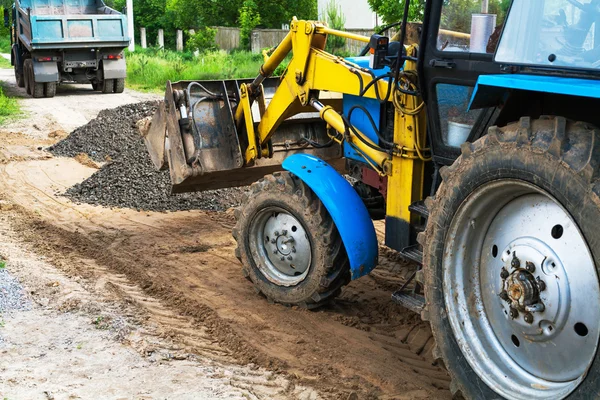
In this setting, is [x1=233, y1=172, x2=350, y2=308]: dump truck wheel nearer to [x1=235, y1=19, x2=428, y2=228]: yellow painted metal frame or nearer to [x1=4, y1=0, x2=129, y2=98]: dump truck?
[x1=235, y1=19, x2=428, y2=228]: yellow painted metal frame

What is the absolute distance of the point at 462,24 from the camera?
4.29 metres

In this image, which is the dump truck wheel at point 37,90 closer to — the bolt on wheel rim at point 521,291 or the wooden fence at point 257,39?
the wooden fence at point 257,39

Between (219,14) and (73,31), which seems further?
(219,14)

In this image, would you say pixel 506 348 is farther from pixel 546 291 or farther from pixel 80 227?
→ pixel 80 227

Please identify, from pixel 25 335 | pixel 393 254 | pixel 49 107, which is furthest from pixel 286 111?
pixel 49 107

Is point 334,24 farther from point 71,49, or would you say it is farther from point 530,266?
point 530,266

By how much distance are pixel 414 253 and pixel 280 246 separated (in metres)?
1.43

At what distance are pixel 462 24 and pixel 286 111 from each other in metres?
2.22

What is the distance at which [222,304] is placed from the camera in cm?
589

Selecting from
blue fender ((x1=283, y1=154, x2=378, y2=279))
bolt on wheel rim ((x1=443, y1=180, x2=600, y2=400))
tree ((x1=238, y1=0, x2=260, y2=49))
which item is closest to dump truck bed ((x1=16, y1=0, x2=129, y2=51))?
tree ((x1=238, y1=0, x2=260, y2=49))

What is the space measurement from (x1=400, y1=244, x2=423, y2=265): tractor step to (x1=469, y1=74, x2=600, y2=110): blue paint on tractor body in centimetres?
102

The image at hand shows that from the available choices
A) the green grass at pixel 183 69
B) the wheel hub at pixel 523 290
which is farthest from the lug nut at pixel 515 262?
the green grass at pixel 183 69

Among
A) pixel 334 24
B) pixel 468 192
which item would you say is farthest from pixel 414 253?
pixel 334 24

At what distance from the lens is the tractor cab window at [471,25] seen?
13.4ft
